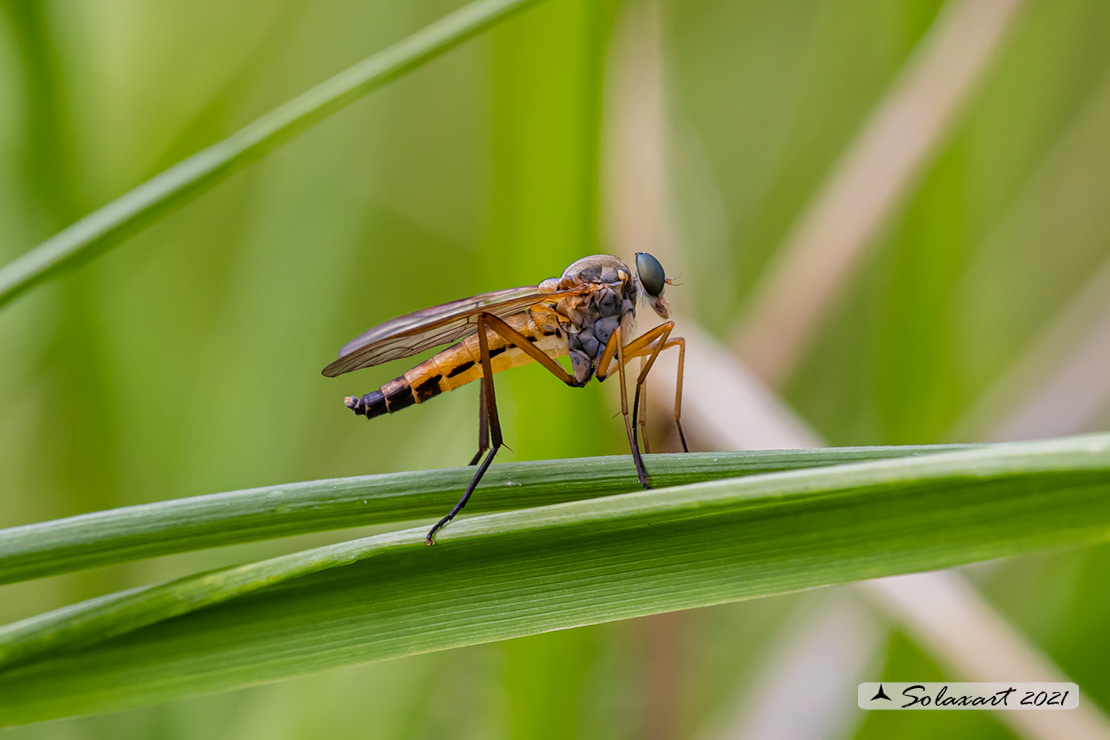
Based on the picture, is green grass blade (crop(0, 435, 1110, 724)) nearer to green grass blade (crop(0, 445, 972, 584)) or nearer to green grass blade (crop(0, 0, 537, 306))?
green grass blade (crop(0, 445, 972, 584))

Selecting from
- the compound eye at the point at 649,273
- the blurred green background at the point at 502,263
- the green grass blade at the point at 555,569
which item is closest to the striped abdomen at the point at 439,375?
the blurred green background at the point at 502,263

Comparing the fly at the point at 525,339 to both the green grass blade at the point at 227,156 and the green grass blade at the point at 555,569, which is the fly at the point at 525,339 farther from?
the green grass blade at the point at 227,156

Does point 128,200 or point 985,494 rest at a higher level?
point 128,200

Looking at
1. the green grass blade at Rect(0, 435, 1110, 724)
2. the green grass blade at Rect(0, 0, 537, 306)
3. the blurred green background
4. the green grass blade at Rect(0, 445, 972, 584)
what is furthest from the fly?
the green grass blade at Rect(0, 0, 537, 306)

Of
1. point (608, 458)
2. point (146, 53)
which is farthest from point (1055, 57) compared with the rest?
point (146, 53)

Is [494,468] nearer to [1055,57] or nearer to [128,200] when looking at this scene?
[128,200]

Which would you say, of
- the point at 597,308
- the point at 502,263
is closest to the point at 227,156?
the point at 502,263
